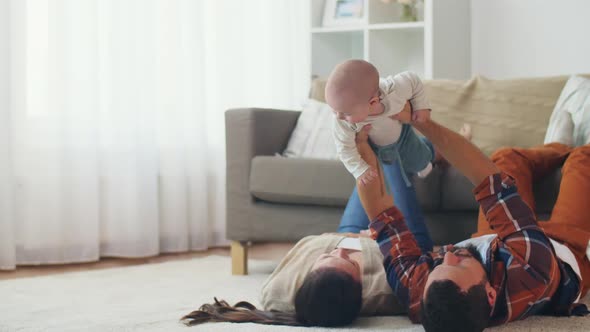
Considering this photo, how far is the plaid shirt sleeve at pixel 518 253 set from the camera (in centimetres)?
167

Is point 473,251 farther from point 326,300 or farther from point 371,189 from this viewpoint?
point 326,300

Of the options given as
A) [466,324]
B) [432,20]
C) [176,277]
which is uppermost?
[432,20]

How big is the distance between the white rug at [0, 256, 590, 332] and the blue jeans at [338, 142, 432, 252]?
1.18ft

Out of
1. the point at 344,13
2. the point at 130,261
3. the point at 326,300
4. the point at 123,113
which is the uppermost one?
the point at 344,13

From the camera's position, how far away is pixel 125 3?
3.57 m

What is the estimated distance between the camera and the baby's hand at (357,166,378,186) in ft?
5.97

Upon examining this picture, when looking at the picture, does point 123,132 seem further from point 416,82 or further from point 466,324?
point 466,324

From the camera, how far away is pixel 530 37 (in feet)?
12.9

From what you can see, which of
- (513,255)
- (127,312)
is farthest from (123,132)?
(513,255)

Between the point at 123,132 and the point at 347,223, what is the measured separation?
159cm

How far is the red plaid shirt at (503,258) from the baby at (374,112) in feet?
0.52

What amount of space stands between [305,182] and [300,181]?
20 mm

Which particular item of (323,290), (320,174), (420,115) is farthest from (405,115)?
(320,174)

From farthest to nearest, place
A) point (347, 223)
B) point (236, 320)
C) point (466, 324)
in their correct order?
point (347, 223) → point (236, 320) → point (466, 324)
